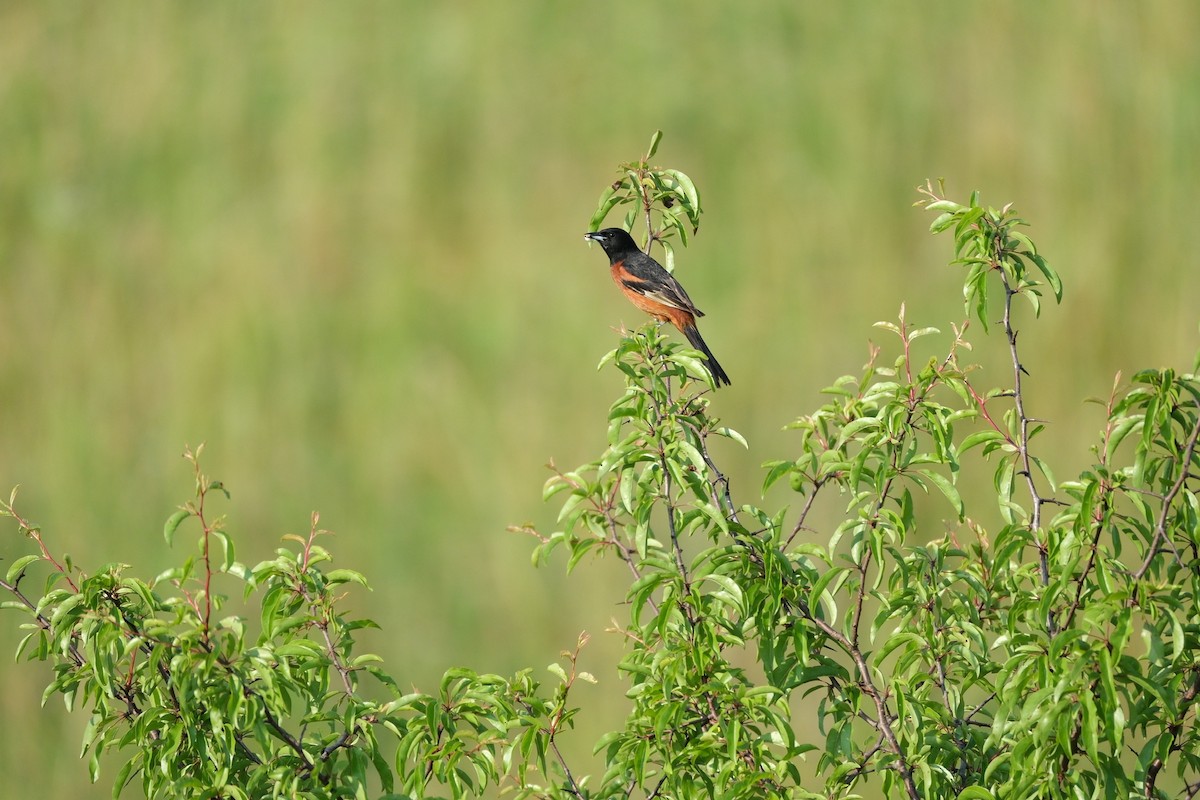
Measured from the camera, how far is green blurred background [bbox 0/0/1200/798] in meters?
15.2

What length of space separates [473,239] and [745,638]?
12.9 meters

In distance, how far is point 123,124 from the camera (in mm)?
17406

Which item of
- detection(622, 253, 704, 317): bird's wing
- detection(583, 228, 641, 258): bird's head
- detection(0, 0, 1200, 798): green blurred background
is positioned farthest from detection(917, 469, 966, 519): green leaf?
detection(0, 0, 1200, 798): green blurred background

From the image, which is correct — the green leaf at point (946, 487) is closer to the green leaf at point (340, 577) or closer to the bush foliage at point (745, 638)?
the bush foliage at point (745, 638)

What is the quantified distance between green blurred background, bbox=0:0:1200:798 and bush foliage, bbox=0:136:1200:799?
990 centimetres

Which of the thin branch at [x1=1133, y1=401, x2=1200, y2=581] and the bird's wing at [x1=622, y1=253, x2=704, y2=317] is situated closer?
the thin branch at [x1=1133, y1=401, x2=1200, y2=581]

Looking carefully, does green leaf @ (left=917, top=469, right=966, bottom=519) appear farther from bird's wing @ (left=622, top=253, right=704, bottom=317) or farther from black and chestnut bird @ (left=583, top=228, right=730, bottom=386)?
bird's wing @ (left=622, top=253, right=704, bottom=317)

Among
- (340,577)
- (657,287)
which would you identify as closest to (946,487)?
(340,577)

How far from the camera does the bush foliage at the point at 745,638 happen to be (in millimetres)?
3764

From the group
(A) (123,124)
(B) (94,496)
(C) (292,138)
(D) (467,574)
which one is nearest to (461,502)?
(D) (467,574)

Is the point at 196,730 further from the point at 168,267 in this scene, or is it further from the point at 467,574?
the point at 168,267

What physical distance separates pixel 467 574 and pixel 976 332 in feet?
20.9

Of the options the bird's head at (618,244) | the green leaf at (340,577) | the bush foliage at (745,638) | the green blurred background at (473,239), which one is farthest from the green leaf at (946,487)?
the green blurred background at (473,239)

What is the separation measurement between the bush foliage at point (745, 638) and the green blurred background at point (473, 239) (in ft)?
32.5
